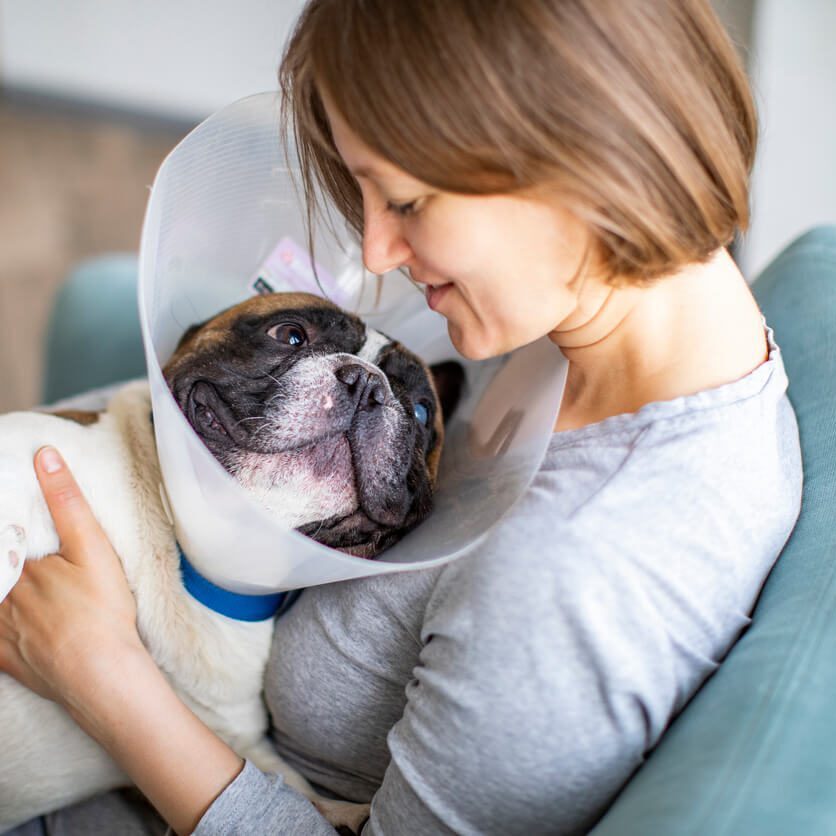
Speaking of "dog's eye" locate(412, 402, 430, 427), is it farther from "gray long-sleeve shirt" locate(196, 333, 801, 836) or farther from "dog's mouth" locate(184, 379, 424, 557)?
"gray long-sleeve shirt" locate(196, 333, 801, 836)

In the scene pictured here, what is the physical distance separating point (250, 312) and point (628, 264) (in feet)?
2.47

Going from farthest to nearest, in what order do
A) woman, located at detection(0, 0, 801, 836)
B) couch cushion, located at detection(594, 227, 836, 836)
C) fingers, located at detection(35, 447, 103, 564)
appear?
fingers, located at detection(35, 447, 103, 564)
woman, located at detection(0, 0, 801, 836)
couch cushion, located at detection(594, 227, 836, 836)

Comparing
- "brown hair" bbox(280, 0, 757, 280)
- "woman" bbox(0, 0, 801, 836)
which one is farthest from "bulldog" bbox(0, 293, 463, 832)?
"brown hair" bbox(280, 0, 757, 280)

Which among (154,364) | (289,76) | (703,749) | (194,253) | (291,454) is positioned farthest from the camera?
(194,253)

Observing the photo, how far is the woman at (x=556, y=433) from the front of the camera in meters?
0.94

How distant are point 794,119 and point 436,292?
7.67ft

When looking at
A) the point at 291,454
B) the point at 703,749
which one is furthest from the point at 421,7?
the point at 703,749

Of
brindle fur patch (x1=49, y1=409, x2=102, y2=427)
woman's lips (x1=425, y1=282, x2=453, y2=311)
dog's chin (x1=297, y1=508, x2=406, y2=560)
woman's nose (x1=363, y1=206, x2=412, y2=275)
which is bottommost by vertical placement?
dog's chin (x1=297, y1=508, x2=406, y2=560)

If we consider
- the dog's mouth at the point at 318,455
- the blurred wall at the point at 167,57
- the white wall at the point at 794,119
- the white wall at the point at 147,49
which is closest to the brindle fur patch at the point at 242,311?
the dog's mouth at the point at 318,455

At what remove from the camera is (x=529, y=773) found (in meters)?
1.00

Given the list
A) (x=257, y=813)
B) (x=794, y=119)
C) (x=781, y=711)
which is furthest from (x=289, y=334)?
(x=794, y=119)

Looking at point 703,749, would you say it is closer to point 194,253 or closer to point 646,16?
point 646,16

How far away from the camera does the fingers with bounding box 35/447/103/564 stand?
1.29m

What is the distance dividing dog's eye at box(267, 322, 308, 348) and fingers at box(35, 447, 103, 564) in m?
0.42
